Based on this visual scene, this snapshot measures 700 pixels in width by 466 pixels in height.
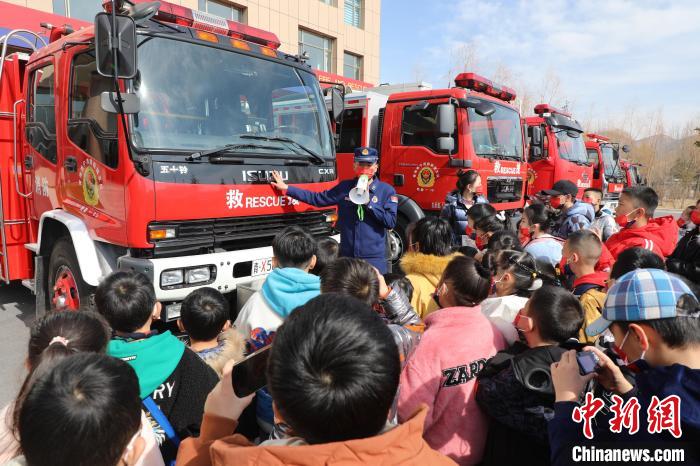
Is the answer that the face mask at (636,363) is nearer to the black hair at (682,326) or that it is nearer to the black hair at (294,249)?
the black hair at (682,326)

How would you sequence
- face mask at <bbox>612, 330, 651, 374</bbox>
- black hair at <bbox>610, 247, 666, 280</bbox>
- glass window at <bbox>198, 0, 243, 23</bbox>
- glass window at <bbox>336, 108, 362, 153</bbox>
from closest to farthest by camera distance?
face mask at <bbox>612, 330, 651, 374</bbox> < black hair at <bbox>610, 247, 666, 280</bbox> < glass window at <bbox>336, 108, 362, 153</bbox> < glass window at <bbox>198, 0, 243, 23</bbox>

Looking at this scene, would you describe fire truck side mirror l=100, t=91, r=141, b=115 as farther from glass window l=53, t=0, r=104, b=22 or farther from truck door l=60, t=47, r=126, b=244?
glass window l=53, t=0, r=104, b=22

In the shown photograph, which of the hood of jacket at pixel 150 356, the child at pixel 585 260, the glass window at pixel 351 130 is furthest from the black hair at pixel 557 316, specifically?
the glass window at pixel 351 130

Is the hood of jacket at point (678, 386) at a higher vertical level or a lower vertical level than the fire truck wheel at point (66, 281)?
higher

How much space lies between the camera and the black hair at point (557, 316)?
65.6 inches

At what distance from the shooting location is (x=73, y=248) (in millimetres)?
3736

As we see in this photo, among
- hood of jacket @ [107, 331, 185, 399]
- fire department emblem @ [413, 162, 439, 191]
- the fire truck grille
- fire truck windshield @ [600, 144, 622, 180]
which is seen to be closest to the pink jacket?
hood of jacket @ [107, 331, 185, 399]

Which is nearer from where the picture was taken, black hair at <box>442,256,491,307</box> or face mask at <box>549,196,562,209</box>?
black hair at <box>442,256,491,307</box>

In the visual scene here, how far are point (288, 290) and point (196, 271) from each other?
123 cm

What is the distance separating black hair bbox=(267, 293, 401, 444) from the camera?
88cm

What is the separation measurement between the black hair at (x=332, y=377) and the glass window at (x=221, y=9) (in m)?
16.4

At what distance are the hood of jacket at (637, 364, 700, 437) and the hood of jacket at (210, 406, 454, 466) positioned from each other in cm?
68

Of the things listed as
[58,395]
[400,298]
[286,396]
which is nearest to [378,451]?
[286,396]

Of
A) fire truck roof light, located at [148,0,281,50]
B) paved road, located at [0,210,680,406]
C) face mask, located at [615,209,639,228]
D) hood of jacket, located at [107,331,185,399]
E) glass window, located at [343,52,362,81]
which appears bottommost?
paved road, located at [0,210,680,406]
